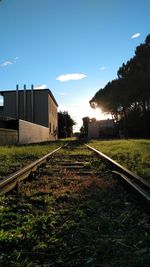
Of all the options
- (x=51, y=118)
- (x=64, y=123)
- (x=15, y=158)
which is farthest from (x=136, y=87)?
(x=64, y=123)

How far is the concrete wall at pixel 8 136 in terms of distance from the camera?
2358cm

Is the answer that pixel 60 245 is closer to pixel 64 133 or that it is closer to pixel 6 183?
pixel 6 183

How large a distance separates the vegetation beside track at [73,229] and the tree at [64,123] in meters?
93.0

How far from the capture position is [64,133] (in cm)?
9944

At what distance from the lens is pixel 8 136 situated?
25.2 m

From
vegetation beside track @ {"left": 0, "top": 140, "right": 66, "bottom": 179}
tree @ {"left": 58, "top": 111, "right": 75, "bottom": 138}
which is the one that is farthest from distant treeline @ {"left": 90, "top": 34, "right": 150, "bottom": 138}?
tree @ {"left": 58, "top": 111, "right": 75, "bottom": 138}

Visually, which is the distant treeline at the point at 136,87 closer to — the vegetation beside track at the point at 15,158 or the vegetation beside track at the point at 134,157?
the vegetation beside track at the point at 134,157

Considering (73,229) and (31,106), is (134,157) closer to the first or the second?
(73,229)

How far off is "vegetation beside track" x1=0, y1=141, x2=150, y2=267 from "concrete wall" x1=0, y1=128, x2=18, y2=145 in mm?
17572

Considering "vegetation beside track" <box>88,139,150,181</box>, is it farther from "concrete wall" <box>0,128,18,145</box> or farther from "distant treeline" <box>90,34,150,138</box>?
"distant treeline" <box>90,34,150,138</box>

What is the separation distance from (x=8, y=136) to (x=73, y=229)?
21.6 meters

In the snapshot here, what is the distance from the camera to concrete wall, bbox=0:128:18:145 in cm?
2358

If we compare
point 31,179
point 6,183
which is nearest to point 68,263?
point 6,183

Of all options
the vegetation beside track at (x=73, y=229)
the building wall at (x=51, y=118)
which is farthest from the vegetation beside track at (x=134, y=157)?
the building wall at (x=51, y=118)
